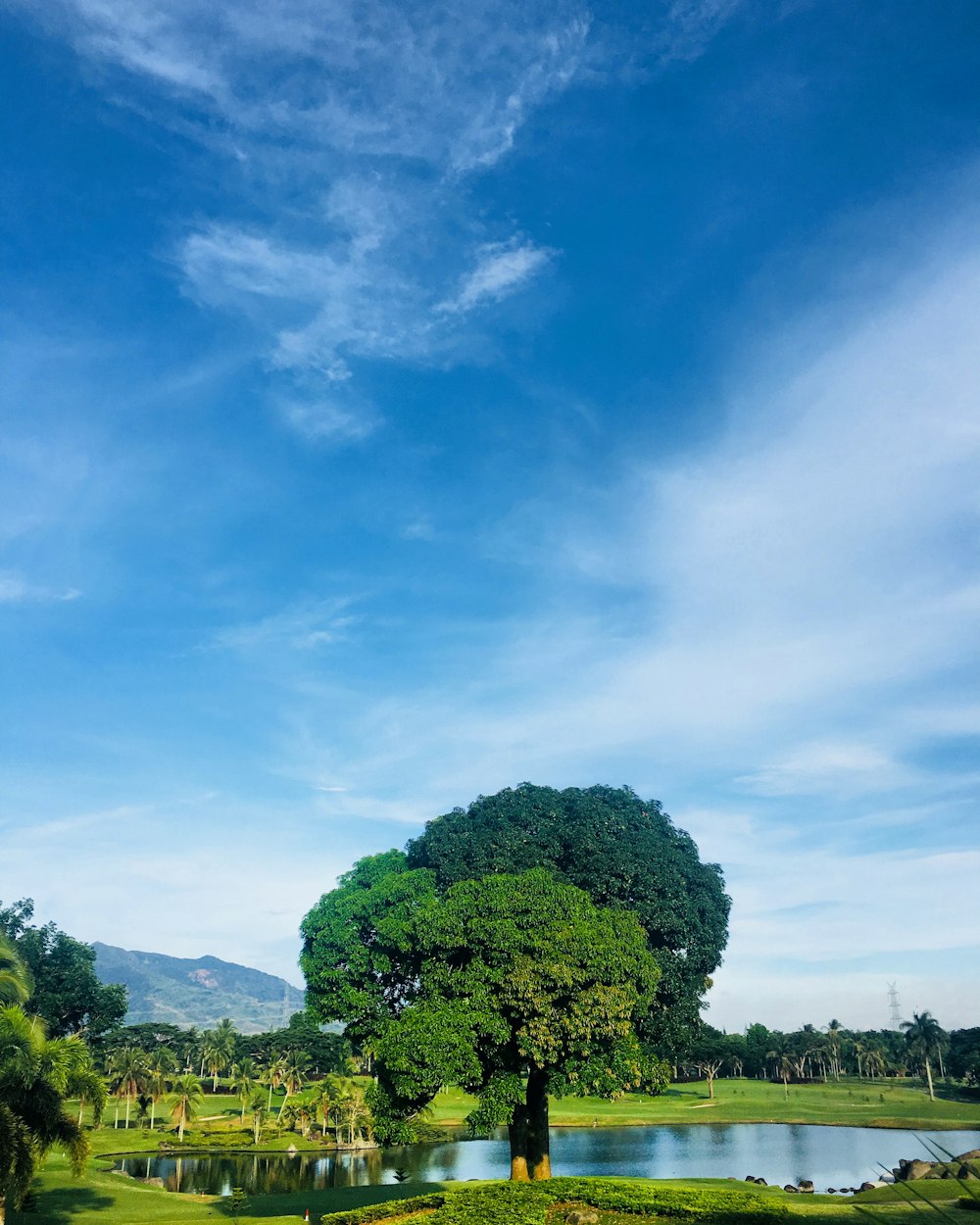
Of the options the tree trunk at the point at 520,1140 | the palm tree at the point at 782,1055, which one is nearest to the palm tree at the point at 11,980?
the tree trunk at the point at 520,1140

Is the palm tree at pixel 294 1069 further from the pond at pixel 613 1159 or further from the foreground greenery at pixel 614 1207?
the foreground greenery at pixel 614 1207

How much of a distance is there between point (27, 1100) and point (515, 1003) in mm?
14461

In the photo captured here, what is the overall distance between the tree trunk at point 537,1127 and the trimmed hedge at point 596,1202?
18.0 feet

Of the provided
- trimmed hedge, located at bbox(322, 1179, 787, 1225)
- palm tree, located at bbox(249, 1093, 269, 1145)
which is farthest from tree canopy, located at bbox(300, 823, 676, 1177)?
palm tree, located at bbox(249, 1093, 269, 1145)

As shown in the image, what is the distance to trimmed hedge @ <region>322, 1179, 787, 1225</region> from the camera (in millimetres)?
24438

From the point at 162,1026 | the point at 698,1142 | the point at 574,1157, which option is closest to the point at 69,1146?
the point at 574,1157

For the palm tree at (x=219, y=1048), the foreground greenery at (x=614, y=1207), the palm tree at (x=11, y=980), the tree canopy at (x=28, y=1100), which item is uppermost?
A: the palm tree at (x=11, y=980)

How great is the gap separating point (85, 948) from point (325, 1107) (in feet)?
94.5

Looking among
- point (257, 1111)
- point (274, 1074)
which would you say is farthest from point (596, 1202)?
point (274, 1074)

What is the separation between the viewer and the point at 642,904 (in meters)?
36.7

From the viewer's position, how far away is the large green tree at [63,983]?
3396 inches

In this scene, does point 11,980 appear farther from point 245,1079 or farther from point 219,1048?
point 219,1048

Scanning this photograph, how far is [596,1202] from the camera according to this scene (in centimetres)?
Result: 2552

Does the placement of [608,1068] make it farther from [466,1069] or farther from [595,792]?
[595,792]
